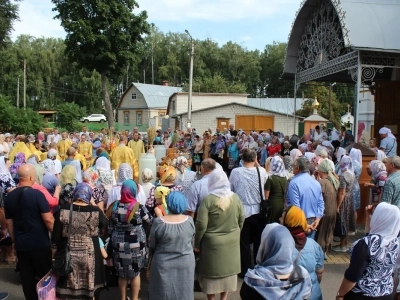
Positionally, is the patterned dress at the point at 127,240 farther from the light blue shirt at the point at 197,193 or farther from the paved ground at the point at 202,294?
the paved ground at the point at 202,294

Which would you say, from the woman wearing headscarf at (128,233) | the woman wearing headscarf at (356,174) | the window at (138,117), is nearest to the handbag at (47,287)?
the woman wearing headscarf at (128,233)

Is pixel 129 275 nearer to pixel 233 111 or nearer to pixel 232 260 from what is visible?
pixel 232 260

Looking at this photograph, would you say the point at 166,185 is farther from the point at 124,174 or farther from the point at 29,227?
the point at 29,227

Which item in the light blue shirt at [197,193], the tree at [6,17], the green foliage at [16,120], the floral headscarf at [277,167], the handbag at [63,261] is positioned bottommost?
the handbag at [63,261]

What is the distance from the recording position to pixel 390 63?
12648mm

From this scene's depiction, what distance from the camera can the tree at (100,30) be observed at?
3331cm

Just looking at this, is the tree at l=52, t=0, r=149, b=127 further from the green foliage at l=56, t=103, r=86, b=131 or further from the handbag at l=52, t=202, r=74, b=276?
the handbag at l=52, t=202, r=74, b=276

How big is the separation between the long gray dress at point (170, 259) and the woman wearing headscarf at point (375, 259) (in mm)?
1516

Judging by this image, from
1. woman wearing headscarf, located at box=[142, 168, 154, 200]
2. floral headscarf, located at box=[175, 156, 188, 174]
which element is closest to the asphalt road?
woman wearing headscarf, located at box=[142, 168, 154, 200]

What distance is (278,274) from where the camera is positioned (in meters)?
3.38

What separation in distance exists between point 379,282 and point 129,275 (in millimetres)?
2658

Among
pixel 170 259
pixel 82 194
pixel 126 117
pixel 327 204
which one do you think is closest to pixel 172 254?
pixel 170 259

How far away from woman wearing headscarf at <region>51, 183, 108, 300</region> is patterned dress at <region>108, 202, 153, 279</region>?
28 centimetres

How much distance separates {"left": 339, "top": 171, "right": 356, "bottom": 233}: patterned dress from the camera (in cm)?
715
